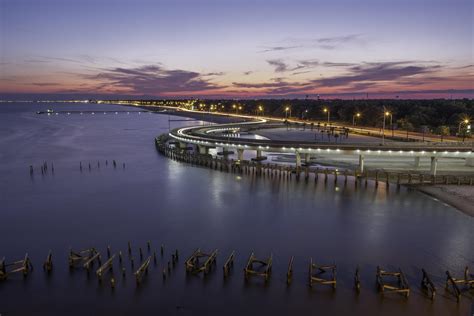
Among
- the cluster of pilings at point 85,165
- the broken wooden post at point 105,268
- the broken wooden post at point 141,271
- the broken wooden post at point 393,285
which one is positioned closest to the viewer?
the broken wooden post at point 393,285

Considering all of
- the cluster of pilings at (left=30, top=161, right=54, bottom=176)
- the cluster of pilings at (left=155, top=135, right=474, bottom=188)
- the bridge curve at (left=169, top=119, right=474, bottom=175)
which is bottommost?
the cluster of pilings at (left=30, top=161, right=54, bottom=176)

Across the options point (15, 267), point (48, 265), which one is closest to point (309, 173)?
point (48, 265)

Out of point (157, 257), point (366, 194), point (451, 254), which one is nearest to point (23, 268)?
point (157, 257)

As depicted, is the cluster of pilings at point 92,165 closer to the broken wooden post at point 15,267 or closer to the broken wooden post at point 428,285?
the broken wooden post at point 15,267

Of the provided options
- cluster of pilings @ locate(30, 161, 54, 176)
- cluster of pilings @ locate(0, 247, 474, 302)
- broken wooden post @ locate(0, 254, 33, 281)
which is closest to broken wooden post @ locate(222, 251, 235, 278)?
cluster of pilings @ locate(0, 247, 474, 302)

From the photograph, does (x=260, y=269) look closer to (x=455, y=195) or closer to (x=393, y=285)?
(x=393, y=285)

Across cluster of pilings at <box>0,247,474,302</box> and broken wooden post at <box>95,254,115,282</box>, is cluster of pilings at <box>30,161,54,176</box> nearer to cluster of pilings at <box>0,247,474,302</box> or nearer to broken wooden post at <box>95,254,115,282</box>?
cluster of pilings at <box>0,247,474,302</box>

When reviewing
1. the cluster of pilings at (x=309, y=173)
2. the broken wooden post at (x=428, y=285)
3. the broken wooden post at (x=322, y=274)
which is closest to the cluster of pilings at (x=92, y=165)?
the cluster of pilings at (x=309, y=173)
